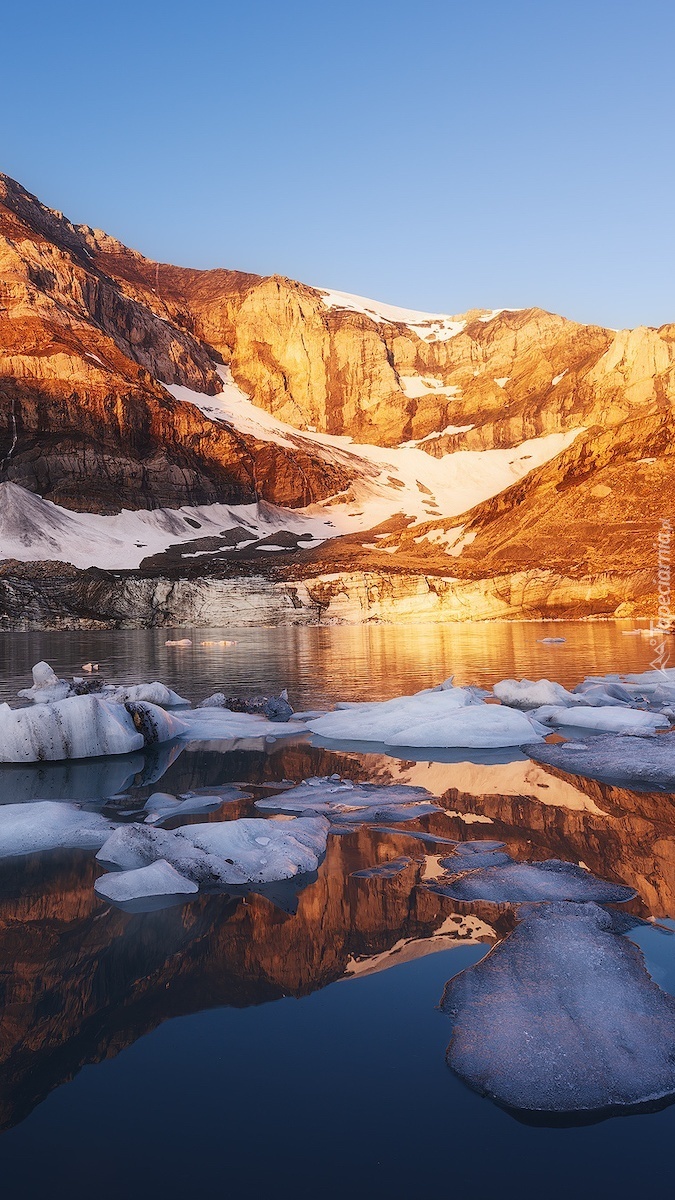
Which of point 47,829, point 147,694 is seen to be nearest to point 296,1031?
point 47,829

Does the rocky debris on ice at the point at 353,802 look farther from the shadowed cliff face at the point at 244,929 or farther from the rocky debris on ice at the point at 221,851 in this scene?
the rocky debris on ice at the point at 221,851

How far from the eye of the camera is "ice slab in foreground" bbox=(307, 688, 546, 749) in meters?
13.8

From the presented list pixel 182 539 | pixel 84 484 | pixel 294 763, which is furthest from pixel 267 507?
pixel 294 763

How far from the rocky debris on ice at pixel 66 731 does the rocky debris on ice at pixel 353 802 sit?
173 inches

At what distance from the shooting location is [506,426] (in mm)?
183250

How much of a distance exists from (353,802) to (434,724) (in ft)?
14.3

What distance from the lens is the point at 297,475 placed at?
6486 inches

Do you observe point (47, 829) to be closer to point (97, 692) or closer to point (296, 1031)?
point (296, 1031)

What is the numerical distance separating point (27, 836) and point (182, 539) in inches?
5148

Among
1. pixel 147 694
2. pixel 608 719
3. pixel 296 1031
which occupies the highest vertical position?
pixel 147 694

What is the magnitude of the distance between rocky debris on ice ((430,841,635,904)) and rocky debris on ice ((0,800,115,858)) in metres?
4.04

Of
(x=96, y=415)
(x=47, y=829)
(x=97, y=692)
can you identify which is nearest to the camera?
(x=47, y=829)

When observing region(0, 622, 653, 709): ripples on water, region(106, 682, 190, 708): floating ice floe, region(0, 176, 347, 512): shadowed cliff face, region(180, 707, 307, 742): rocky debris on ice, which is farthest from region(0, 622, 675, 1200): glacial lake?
region(0, 176, 347, 512): shadowed cliff face

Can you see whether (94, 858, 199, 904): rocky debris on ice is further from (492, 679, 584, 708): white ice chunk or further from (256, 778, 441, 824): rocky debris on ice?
(492, 679, 584, 708): white ice chunk
